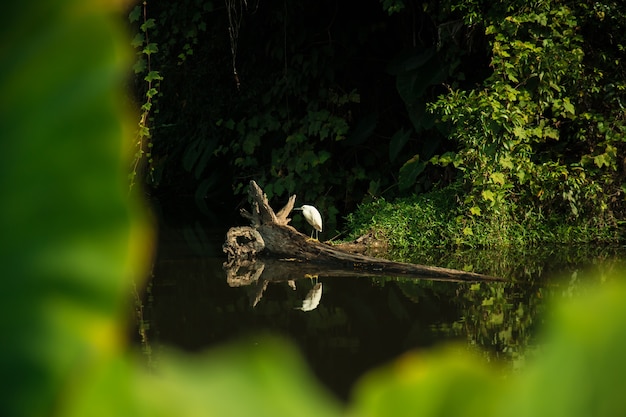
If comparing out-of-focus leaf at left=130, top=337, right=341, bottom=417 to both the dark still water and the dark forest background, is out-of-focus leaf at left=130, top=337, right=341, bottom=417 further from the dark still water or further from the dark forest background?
the dark forest background

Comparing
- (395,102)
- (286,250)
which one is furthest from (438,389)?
(395,102)

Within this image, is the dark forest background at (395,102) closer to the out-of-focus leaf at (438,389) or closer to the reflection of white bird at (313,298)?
the reflection of white bird at (313,298)

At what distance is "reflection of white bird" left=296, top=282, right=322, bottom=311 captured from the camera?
4004 millimetres

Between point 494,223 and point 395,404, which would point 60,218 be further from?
point 494,223

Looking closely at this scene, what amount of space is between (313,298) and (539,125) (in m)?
2.28

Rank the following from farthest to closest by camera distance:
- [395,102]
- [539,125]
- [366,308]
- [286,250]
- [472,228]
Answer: [395,102] < [539,125] < [472,228] < [286,250] < [366,308]

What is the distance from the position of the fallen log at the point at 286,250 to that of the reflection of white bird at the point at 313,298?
0.36 meters

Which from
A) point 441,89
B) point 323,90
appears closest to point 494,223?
point 441,89

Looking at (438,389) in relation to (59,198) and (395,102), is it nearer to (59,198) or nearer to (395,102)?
(59,198)

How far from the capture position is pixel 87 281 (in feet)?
0.49

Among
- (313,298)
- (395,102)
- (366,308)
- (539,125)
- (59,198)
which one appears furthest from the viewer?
(395,102)

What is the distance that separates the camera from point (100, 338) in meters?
0.15

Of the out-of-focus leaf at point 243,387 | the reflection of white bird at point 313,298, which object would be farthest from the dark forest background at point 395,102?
the out-of-focus leaf at point 243,387

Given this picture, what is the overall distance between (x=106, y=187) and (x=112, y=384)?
0.03 meters
